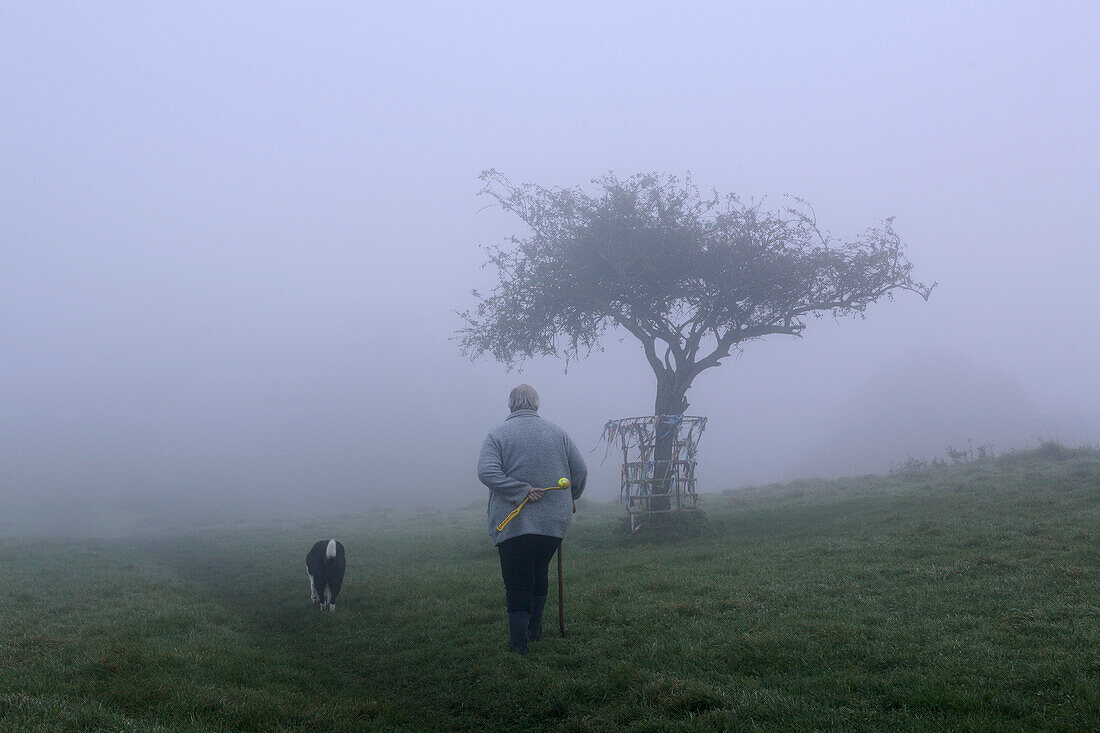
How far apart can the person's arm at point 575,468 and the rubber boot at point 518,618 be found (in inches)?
49.5

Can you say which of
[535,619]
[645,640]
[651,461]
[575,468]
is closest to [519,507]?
[575,468]

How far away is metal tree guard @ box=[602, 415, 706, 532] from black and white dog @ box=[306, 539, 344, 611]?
7.53 metres

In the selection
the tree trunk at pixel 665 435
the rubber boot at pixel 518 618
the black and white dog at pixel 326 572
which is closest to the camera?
the rubber boot at pixel 518 618

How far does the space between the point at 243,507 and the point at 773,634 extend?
4778 cm

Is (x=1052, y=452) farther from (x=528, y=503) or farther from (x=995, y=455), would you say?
(x=528, y=503)

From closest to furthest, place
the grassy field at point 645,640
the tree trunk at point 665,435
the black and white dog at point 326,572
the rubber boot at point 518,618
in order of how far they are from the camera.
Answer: the grassy field at point 645,640
the rubber boot at point 518,618
the black and white dog at point 326,572
the tree trunk at point 665,435

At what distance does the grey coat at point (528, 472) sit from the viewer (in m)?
7.86

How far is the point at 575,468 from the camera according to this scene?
8.48m

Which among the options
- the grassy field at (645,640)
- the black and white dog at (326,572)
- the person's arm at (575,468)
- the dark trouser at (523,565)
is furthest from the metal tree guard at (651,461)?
the dark trouser at (523,565)

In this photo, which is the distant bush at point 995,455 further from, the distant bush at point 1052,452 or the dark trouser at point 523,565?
the dark trouser at point 523,565

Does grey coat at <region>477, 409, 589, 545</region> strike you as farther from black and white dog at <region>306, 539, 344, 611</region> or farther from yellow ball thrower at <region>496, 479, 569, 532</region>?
black and white dog at <region>306, 539, 344, 611</region>

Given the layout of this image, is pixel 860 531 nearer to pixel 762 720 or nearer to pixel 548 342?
pixel 762 720

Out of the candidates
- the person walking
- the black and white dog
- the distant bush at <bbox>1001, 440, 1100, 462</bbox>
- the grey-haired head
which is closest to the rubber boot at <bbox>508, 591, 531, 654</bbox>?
the person walking

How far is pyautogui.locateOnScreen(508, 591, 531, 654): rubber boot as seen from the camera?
302 inches
